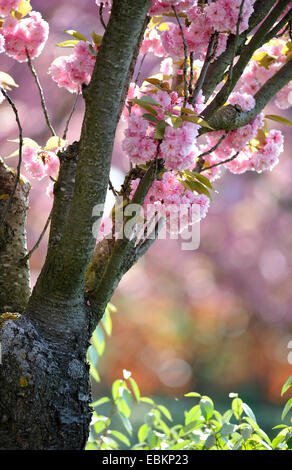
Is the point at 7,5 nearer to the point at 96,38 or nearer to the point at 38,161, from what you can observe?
the point at 96,38

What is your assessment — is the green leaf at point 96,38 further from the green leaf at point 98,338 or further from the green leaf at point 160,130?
the green leaf at point 98,338

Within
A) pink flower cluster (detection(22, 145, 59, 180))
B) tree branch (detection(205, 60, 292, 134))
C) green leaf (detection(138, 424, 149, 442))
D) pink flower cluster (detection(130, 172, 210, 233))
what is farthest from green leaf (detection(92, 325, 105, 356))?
tree branch (detection(205, 60, 292, 134))

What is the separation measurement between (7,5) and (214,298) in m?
3.26

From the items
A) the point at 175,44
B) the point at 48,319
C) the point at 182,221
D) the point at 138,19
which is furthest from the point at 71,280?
the point at 175,44

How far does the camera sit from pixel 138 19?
3.42 ft

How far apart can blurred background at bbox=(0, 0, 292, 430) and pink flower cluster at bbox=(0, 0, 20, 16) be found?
235 centimetres

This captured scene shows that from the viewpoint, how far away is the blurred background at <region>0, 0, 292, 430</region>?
4.16m

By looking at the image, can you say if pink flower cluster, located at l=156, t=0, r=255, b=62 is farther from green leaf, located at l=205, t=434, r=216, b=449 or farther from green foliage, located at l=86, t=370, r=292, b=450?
green leaf, located at l=205, t=434, r=216, b=449

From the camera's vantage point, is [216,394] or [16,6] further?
[216,394]

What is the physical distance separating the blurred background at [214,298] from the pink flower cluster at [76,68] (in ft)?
7.52

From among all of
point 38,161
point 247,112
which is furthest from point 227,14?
point 38,161

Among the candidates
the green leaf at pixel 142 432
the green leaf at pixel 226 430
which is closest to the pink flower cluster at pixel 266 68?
the green leaf at pixel 226 430
